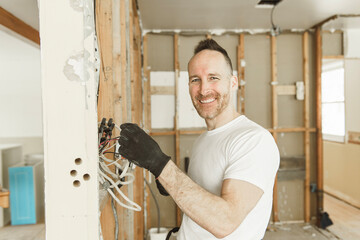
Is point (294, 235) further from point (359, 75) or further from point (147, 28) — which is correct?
point (147, 28)

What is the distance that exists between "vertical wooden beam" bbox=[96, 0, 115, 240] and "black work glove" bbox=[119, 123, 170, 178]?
0.35 metres

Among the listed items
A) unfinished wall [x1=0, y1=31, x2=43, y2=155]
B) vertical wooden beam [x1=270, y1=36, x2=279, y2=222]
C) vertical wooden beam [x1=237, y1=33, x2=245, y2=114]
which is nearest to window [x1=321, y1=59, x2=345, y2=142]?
vertical wooden beam [x1=270, y1=36, x2=279, y2=222]

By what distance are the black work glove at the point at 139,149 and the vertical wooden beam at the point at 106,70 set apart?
352mm

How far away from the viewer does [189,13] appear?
3.23 metres

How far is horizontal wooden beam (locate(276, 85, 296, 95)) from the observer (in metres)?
3.88

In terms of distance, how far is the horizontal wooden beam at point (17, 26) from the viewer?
9.50 ft

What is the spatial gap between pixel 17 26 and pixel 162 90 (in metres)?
1.96

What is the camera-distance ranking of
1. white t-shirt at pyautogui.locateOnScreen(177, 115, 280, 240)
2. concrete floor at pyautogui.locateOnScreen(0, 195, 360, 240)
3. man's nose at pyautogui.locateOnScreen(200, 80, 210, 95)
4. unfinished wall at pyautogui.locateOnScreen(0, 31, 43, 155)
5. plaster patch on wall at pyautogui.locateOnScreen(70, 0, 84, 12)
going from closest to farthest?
plaster patch on wall at pyautogui.locateOnScreen(70, 0, 84, 12) → white t-shirt at pyautogui.locateOnScreen(177, 115, 280, 240) → man's nose at pyautogui.locateOnScreen(200, 80, 210, 95) → concrete floor at pyautogui.locateOnScreen(0, 195, 360, 240) → unfinished wall at pyautogui.locateOnScreen(0, 31, 43, 155)

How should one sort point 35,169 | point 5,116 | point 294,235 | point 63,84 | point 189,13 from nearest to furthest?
1. point 63,84
2. point 189,13
3. point 294,235
4. point 35,169
5. point 5,116

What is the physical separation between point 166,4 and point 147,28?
2.71 feet

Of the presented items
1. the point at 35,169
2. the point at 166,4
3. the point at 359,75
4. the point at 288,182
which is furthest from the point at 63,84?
the point at 359,75

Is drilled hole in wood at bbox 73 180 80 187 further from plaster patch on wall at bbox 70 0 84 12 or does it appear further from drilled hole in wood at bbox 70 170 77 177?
plaster patch on wall at bbox 70 0 84 12

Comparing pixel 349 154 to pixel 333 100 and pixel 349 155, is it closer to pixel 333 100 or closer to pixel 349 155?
pixel 349 155

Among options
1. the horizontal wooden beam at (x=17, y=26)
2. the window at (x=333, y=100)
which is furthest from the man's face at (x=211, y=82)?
the window at (x=333, y=100)
